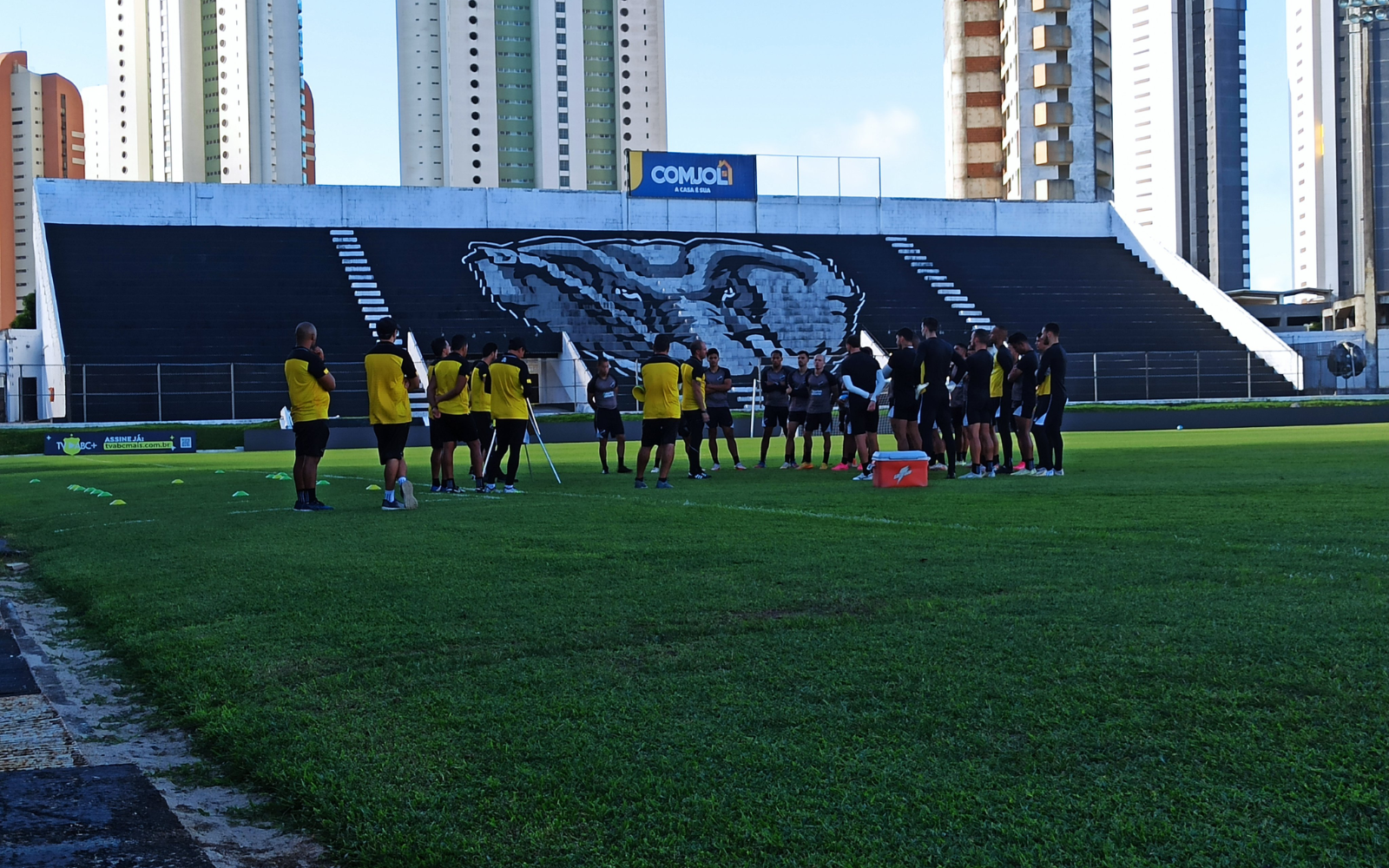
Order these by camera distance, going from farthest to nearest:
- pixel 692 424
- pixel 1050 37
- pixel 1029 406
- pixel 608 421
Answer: pixel 1050 37, pixel 608 421, pixel 692 424, pixel 1029 406

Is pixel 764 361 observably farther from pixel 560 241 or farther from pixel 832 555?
pixel 832 555

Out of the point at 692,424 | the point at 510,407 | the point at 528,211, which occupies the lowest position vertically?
the point at 692,424

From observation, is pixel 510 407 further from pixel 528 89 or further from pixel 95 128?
pixel 95 128

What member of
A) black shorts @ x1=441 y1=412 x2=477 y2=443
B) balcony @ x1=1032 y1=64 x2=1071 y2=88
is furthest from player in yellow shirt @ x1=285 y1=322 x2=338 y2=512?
balcony @ x1=1032 y1=64 x2=1071 y2=88

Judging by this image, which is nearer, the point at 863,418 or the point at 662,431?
the point at 662,431

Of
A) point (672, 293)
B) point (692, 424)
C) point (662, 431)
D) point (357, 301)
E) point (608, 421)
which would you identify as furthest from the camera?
point (672, 293)

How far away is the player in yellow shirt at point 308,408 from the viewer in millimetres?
11625

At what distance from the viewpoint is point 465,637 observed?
534cm

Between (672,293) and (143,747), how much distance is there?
132 feet

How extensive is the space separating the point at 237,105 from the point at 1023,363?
14581cm

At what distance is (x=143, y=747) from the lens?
4.07 metres

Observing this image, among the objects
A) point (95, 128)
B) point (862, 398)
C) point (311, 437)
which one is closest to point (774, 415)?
point (862, 398)

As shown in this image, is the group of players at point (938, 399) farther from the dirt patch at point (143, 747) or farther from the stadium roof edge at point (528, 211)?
the stadium roof edge at point (528, 211)

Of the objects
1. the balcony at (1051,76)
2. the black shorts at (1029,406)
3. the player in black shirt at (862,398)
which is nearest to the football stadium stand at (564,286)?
the balcony at (1051,76)
